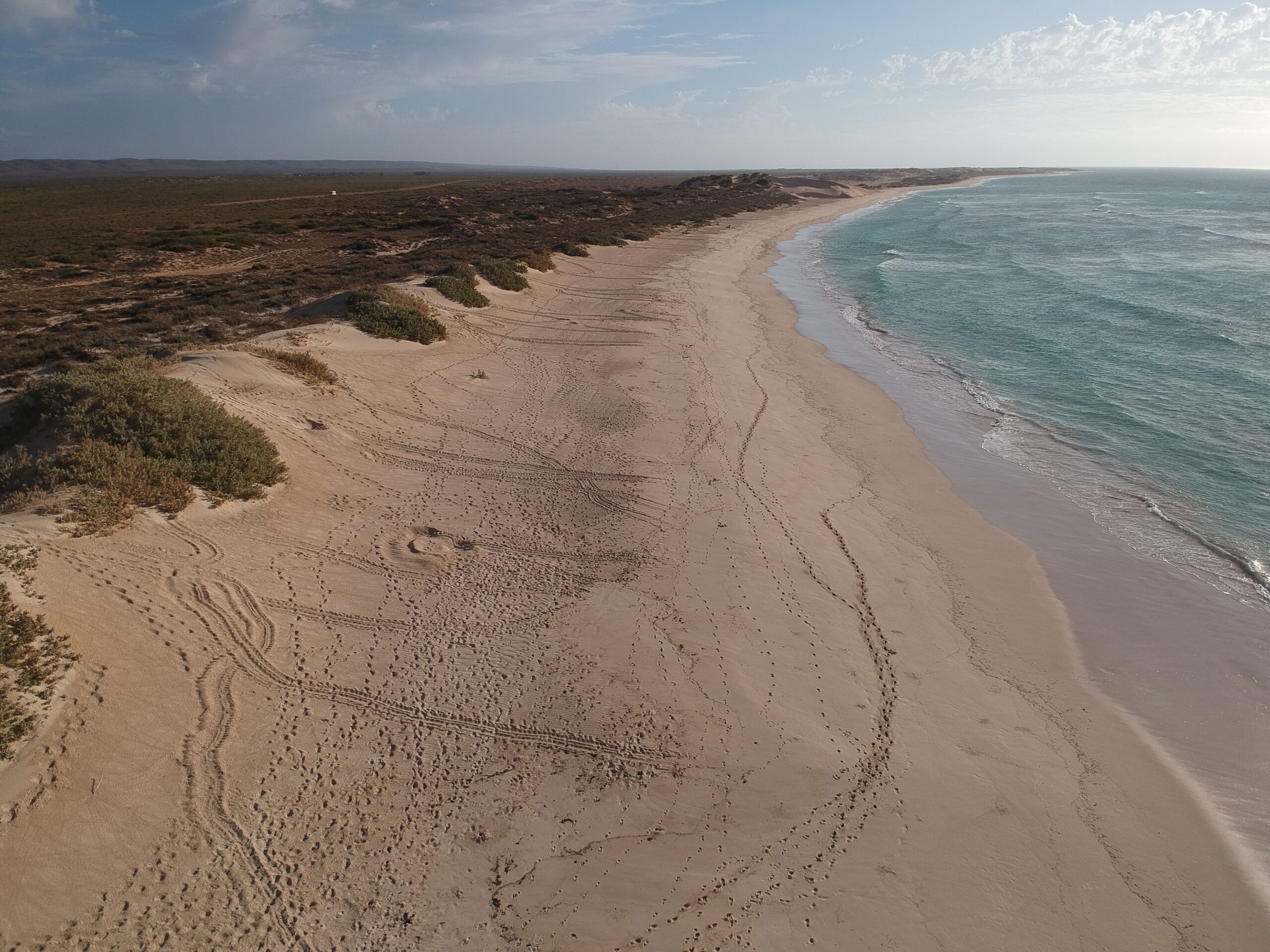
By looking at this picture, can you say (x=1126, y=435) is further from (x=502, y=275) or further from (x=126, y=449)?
(x=502, y=275)

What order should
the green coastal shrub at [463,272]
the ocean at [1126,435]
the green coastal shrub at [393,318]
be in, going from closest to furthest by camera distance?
the ocean at [1126,435]
the green coastal shrub at [393,318]
the green coastal shrub at [463,272]

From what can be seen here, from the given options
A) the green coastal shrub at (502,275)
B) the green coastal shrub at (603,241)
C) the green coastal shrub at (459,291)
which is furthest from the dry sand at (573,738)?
the green coastal shrub at (603,241)

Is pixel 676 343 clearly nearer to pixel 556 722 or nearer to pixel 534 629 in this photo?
pixel 534 629

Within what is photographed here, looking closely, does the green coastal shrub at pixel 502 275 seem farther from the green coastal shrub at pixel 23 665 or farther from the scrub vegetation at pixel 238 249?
the green coastal shrub at pixel 23 665

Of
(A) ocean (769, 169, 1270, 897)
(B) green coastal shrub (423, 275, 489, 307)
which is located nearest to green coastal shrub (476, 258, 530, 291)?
(B) green coastal shrub (423, 275, 489, 307)

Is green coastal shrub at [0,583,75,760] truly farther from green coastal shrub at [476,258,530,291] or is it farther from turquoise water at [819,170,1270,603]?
green coastal shrub at [476,258,530,291]

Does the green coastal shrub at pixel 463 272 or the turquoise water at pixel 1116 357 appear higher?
the green coastal shrub at pixel 463 272
